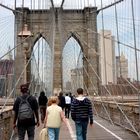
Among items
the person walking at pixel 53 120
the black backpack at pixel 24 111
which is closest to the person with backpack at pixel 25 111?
the black backpack at pixel 24 111

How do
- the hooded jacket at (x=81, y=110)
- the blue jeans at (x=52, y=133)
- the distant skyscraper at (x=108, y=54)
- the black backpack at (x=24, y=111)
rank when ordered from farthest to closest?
the distant skyscraper at (x=108, y=54) < the hooded jacket at (x=81, y=110) < the blue jeans at (x=52, y=133) < the black backpack at (x=24, y=111)

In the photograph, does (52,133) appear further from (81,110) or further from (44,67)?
(44,67)

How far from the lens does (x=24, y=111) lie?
282 inches

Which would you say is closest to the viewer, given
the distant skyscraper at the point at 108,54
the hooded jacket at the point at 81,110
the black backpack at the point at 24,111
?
the black backpack at the point at 24,111

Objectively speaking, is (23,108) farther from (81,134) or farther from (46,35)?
(46,35)

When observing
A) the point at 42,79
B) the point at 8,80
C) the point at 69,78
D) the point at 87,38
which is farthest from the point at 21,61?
the point at 87,38

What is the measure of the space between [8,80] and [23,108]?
1842 cm

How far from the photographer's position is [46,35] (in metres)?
29.7

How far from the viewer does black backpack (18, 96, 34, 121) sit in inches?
282

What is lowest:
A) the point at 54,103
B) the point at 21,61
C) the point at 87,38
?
the point at 54,103

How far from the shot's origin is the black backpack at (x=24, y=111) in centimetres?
716

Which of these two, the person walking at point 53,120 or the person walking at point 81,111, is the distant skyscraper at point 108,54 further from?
the person walking at point 53,120

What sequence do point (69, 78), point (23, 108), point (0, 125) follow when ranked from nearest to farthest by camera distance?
1. point (23, 108)
2. point (0, 125)
3. point (69, 78)

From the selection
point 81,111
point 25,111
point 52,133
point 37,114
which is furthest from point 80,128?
point 25,111
